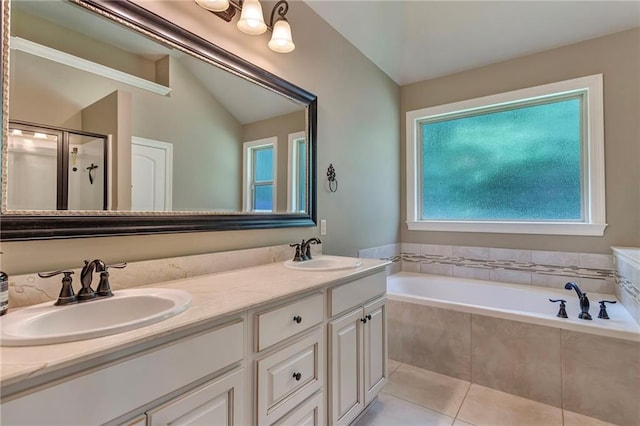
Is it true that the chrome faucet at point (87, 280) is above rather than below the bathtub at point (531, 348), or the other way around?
above

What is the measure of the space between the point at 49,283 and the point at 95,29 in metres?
0.91

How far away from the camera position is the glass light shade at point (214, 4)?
141 centimetres

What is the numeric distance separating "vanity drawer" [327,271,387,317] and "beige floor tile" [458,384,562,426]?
892mm

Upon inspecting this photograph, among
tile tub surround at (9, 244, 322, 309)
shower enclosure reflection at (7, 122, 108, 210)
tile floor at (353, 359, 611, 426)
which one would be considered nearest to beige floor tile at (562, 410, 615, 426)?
tile floor at (353, 359, 611, 426)

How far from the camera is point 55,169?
104 centimetres

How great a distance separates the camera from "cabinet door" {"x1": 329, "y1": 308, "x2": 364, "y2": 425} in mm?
1396

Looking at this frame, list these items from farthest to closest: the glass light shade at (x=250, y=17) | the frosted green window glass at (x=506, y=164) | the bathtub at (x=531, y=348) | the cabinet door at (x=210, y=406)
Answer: the frosted green window glass at (x=506, y=164) → the bathtub at (x=531, y=348) → the glass light shade at (x=250, y=17) → the cabinet door at (x=210, y=406)

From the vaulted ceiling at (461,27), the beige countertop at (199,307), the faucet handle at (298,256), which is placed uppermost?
the vaulted ceiling at (461,27)

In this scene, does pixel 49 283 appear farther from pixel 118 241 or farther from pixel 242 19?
pixel 242 19

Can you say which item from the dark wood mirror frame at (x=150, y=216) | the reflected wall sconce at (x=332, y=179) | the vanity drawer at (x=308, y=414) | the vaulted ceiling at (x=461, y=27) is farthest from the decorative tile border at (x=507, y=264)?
the vaulted ceiling at (x=461, y=27)

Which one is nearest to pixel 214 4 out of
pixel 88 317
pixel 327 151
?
pixel 327 151

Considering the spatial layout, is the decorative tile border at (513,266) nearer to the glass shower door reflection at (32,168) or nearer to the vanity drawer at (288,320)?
the vanity drawer at (288,320)

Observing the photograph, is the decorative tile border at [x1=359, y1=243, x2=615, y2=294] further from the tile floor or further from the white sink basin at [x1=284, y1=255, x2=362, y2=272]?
the tile floor

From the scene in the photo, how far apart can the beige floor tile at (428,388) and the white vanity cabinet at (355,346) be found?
1.13 feet
